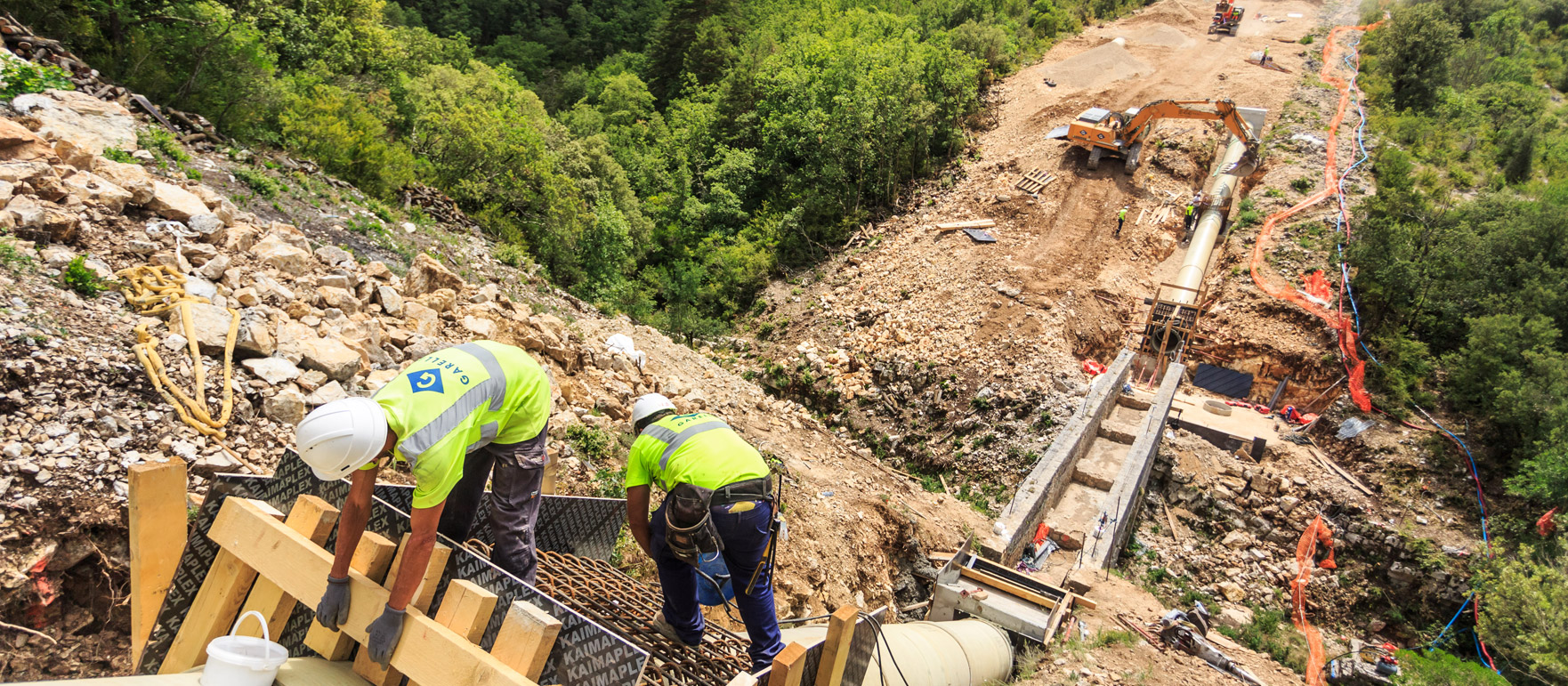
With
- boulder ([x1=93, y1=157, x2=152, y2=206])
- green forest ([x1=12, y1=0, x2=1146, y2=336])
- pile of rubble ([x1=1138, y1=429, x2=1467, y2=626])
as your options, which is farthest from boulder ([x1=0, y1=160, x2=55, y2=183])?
pile of rubble ([x1=1138, y1=429, x2=1467, y2=626])

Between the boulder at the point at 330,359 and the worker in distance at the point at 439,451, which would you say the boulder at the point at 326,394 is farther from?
the worker in distance at the point at 439,451

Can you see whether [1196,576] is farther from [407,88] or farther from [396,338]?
[407,88]

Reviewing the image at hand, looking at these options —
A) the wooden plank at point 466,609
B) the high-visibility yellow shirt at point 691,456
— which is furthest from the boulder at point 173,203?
the wooden plank at point 466,609

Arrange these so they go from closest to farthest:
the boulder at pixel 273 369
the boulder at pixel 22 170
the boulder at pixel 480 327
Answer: the boulder at pixel 273 369, the boulder at pixel 22 170, the boulder at pixel 480 327

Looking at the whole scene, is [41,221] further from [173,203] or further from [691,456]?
[691,456]

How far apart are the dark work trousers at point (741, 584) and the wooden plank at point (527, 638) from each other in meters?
1.19

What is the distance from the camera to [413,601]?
8.41 feet

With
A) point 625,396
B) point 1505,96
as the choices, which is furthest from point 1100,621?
point 1505,96

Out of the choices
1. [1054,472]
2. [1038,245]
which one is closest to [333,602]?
[1054,472]

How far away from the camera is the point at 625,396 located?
7.78m

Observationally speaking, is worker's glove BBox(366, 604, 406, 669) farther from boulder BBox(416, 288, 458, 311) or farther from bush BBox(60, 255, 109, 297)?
boulder BBox(416, 288, 458, 311)

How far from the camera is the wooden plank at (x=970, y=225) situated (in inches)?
695

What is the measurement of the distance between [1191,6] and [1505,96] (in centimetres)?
1135

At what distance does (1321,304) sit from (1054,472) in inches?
341
